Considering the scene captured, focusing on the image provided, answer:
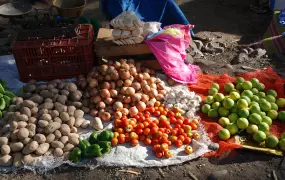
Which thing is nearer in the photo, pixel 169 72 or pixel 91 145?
pixel 91 145

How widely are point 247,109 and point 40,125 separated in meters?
2.66

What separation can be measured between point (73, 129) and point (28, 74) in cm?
161

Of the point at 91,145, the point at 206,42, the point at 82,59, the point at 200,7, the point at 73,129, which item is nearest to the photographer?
the point at 91,145

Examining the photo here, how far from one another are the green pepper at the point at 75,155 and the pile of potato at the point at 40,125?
4.0 inches

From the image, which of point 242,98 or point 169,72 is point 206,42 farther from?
point 242,98

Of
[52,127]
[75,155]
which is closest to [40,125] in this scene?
[52,127]

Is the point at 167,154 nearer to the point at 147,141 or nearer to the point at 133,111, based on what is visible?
the point at 147,141

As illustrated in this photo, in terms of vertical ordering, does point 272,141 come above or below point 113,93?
below

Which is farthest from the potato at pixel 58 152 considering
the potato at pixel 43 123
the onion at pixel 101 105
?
the onion at pixel 101 105

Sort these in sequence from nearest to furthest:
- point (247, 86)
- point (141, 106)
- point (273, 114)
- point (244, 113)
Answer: point (244, 113)
point (273, 114)
point (141, 106)
point (247, 86)

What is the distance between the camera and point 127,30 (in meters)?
5.00

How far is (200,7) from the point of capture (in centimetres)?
838

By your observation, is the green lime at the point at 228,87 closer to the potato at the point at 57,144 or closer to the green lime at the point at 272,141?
the green lime at the point at 272,141

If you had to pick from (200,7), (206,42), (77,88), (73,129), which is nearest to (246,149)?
(73,129)
